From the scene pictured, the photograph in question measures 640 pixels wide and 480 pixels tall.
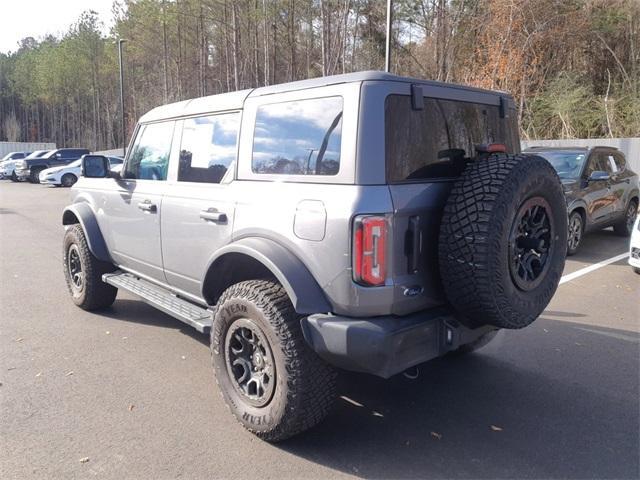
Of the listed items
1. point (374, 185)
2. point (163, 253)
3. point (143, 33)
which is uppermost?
point (143, 33)

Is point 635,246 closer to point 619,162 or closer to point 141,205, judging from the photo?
point 619,162


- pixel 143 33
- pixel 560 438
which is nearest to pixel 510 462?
pixel 560 438

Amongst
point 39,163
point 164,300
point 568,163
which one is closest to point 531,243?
point 164,300

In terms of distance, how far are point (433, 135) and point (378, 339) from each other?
1280 mm

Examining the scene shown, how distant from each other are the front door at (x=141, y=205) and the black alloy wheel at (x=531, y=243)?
2730 millimetres

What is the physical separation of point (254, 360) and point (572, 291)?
16.2ft

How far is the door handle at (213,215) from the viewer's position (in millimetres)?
3552

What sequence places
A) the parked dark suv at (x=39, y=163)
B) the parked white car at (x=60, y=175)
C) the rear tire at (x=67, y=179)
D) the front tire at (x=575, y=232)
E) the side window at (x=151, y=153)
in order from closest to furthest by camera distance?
the side window at (x=151, y=153) < the front tire at (x=575, y=232) < the parked white car at (x=60, y=175) < the rear tire at (x=67, y=179) < the parked dark suv at (x=39, y=163)

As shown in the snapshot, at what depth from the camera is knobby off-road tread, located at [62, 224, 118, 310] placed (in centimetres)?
545

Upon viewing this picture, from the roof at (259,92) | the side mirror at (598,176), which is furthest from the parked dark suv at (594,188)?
the roof at (259,92)

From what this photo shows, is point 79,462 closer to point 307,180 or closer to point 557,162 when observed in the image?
point 307,180

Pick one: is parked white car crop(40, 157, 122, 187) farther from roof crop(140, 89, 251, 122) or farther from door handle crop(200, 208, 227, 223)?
door handle crop(200, 208, 227, 223)

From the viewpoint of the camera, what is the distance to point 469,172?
9.91 ft

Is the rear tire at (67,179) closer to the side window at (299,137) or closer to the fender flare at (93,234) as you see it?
the fender flare at (93,234)
